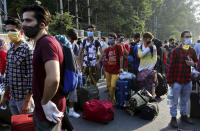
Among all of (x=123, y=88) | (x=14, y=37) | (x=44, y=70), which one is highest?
(x=14, y=37)

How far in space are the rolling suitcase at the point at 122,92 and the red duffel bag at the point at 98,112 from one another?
86cm

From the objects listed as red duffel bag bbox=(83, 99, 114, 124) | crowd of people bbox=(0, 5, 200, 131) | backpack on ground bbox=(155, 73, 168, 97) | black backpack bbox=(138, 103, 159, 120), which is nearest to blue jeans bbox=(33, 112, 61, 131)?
crowd of people bbox=(0, 5, 200, 131)

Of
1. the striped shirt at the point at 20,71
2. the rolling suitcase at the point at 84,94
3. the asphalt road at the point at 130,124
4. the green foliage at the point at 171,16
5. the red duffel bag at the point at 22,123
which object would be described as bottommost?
the asphalt road at the point at 130,124

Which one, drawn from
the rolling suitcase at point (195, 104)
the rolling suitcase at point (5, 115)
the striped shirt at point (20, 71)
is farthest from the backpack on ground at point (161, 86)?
the striped shirt at point (20, 71)

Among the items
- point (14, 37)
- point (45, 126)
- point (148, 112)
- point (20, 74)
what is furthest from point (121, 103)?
point (45, 126)

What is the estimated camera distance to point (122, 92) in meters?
5.40

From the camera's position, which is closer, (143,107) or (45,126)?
(45,126)

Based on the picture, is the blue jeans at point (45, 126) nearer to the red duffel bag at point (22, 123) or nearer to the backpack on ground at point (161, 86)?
the red duffel bag at point (22, 123)

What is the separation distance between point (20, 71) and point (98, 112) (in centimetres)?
233

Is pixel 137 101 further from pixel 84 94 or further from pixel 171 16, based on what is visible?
pixel 171 16

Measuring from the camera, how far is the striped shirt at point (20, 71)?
9.00 ft

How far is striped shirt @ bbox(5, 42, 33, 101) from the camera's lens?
2.74m

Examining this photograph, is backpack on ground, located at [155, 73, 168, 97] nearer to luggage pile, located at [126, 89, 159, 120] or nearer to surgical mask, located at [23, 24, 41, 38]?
luggage pile, located at [126, 89, 159, 120]

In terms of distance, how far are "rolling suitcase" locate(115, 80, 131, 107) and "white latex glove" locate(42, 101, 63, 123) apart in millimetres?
3696
